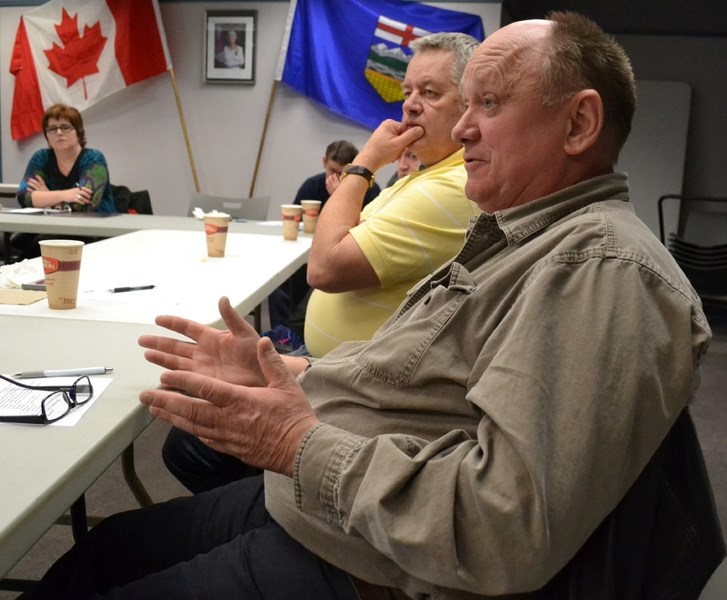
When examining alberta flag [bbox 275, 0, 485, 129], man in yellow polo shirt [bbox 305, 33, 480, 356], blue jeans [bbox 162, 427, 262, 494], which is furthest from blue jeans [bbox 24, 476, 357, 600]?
alberta flag [bbox 275, 0, 485, 129]

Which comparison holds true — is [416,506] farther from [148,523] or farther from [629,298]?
[148,523]

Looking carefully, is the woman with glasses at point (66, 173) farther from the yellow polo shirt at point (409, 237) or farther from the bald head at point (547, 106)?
the bald head at point (547, 106)

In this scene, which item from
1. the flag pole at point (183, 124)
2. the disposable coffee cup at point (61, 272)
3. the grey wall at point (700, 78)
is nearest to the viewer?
the disposable coffee cup at point (61, 272)

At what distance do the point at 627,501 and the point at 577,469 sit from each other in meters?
0.11

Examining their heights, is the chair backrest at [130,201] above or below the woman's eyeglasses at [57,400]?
below

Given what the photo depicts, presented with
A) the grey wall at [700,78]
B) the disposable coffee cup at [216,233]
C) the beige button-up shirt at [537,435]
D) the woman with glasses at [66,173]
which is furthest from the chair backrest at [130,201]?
the grey wall at [700,78]

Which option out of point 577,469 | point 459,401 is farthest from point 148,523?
→ point 577,469

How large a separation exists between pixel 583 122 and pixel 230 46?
5389 millimetres

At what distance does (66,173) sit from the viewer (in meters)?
4.25

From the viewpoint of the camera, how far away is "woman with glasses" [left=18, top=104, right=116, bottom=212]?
3908 mm

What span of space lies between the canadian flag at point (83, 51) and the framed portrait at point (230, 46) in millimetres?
351

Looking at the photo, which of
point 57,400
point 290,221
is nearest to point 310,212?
point 290,221

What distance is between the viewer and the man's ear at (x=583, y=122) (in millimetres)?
927

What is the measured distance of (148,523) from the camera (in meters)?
1.14
